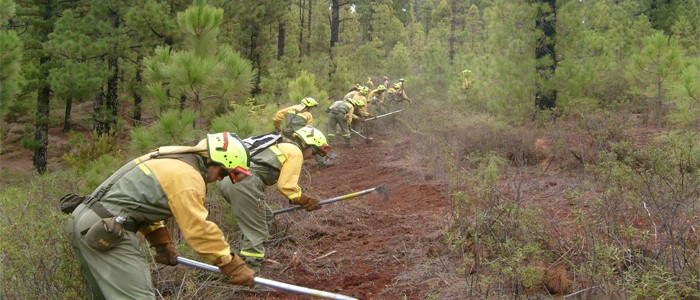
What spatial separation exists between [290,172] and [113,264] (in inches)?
86.7

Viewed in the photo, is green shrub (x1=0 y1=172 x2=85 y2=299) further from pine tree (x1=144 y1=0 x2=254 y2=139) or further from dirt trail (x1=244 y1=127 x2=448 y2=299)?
pine tree (x1=144 y1=0 x2=254 y2=139)

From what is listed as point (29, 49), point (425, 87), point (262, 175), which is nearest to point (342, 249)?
A: point (262, 175)

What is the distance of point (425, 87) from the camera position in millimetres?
19000

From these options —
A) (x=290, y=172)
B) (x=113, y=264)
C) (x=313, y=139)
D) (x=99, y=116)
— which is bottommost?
(x=99, y=116)

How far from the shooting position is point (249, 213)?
5.35 metres

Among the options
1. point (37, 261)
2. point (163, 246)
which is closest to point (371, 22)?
point (163, 246)

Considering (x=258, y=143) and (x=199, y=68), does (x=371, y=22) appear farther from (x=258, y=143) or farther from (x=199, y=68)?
(x=258, y=143)

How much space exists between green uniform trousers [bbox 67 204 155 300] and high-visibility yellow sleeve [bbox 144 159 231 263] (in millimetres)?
432

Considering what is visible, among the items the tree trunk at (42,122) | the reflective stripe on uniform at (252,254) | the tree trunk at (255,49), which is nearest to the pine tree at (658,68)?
the reflective stripe on uniform at (252,254)

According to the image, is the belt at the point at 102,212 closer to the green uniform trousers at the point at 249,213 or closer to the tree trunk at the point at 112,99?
the green uniform trousers at the point at 249,213

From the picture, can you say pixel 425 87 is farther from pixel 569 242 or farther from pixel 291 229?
pixel 569 242

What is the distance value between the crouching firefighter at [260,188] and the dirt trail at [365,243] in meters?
0.33

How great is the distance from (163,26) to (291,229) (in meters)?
6.10

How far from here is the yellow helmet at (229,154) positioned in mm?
3477
